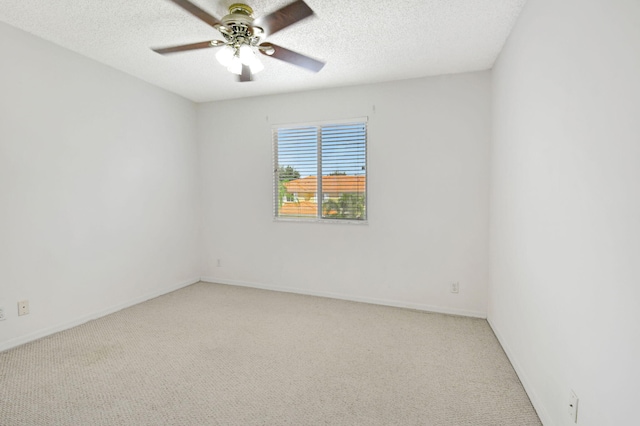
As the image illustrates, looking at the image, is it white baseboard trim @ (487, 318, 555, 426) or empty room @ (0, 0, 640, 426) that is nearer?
empty room @ (0, 0, 640, 426)

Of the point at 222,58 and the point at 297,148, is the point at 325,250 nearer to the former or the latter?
the point at 297,148

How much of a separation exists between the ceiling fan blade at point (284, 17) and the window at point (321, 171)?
1.85 m

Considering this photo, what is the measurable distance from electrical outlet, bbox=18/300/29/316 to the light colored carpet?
274mm

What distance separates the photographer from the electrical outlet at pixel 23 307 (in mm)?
2629

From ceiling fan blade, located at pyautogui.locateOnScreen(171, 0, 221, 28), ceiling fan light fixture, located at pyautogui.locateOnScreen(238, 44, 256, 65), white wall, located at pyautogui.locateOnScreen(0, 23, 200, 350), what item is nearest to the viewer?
ceiling fan blade, located at pyautogui.locateOnScreen(171, 0, 221, 28)

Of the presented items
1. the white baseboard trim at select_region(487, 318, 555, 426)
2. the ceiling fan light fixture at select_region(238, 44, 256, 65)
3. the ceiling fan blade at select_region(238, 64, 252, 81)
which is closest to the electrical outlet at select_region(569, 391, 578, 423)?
the white baseboard trim at select_region(487, 318, 555, 426)

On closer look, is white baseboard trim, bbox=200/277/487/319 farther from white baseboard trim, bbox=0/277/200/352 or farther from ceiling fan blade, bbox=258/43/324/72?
ceiling fan blade, bbox=258/43/324/72

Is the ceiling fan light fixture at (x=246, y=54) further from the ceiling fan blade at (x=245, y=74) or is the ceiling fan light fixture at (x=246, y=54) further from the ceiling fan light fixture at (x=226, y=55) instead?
the ceiling fan blade at (x=245, y=74)

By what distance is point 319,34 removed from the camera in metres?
2.53

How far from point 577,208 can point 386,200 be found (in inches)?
89.1

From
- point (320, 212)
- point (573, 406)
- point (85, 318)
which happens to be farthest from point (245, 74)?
point (573, 406)

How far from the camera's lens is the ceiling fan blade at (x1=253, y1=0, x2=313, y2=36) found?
1.75 meters

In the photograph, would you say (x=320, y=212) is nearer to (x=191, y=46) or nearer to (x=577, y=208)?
(x=191, y=46)

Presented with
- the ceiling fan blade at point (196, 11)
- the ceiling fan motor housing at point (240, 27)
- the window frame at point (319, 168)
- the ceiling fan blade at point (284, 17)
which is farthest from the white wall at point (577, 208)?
the ceiling fan blade at point (196, 11)
